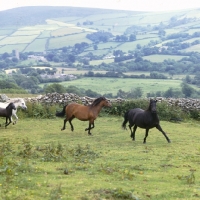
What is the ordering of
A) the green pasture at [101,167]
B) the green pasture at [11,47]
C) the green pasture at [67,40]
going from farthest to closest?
the green pasture at [67,40] < the green pasture at [11,47] < the green pasture at [101,167]

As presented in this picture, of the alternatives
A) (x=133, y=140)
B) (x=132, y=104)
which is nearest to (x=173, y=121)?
(x=132, y=104)

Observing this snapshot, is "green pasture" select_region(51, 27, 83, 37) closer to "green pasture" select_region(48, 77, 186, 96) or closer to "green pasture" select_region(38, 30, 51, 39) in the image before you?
"green pasture" select_region(38, 30, 51, 39)

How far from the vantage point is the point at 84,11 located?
7864 inches

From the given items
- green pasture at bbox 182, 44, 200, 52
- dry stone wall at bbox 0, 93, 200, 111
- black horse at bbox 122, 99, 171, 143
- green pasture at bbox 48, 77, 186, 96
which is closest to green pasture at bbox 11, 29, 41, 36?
green pasture at bbox 182, 44, 200, 52

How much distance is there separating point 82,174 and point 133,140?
7.81 meters

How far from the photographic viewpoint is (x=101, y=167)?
10375 millimetres

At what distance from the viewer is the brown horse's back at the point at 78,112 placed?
1850cm

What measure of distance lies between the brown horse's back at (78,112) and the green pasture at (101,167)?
2.75 ft

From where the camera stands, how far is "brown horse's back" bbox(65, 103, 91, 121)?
60.7 ft

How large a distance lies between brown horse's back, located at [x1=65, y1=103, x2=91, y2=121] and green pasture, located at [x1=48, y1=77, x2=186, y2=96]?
107ft

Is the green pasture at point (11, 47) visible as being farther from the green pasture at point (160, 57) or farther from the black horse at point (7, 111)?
the black horse at point (7, 111)

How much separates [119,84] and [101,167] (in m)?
50.4

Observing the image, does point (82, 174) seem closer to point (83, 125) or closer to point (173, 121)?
point (83, 125)

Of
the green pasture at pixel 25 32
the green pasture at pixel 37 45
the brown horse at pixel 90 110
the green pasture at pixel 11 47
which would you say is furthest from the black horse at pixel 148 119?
the green pasture at pixel 25 32
